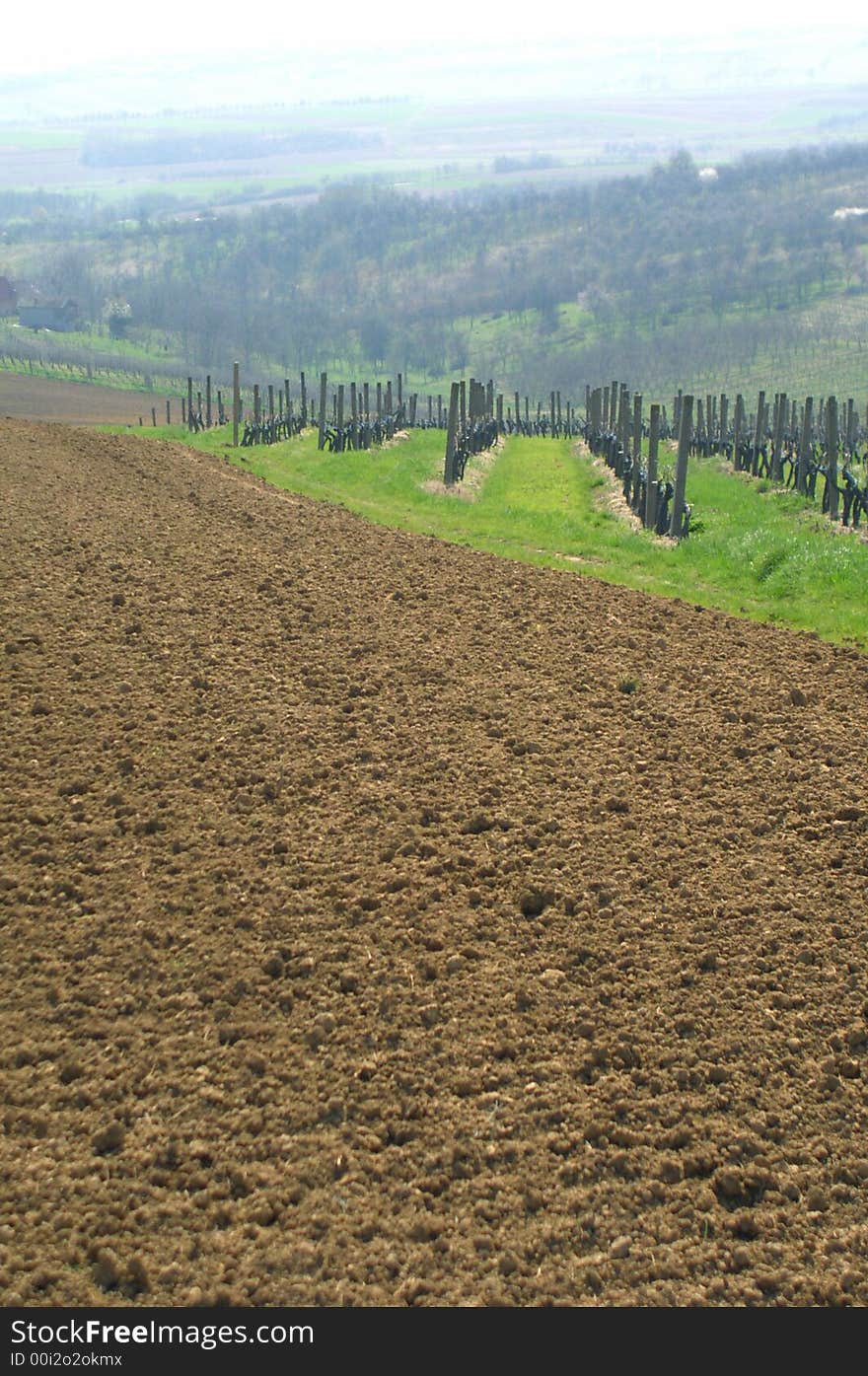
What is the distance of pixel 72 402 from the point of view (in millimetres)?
72125

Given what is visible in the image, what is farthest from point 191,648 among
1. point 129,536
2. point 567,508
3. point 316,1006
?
point 567,508

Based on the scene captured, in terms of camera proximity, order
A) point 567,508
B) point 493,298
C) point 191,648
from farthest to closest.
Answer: point 493,298 → point 567,508 → point 191,648

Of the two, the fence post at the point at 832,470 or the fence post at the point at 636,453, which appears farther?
the fence post at the point at 636,453

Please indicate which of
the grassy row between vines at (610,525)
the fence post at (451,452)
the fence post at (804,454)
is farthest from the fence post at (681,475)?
the fence post at (451,452)

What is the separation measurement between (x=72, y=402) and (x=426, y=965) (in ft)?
231

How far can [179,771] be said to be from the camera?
30.7ft

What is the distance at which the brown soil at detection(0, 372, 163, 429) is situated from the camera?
2530 inches

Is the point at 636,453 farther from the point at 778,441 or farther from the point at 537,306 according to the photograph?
the point at 537,306

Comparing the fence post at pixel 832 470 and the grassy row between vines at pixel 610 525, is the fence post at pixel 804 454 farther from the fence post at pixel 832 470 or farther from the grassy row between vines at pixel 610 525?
the fence post at pixel 832 470

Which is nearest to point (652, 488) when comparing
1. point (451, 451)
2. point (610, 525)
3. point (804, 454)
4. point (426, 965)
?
point (610, 525)

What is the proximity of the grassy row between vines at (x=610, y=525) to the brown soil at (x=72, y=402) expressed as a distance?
3098 centimetres

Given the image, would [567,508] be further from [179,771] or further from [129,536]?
[179,771]

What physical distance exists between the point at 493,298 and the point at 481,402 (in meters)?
→ 154

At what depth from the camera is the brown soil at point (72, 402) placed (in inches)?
2530
